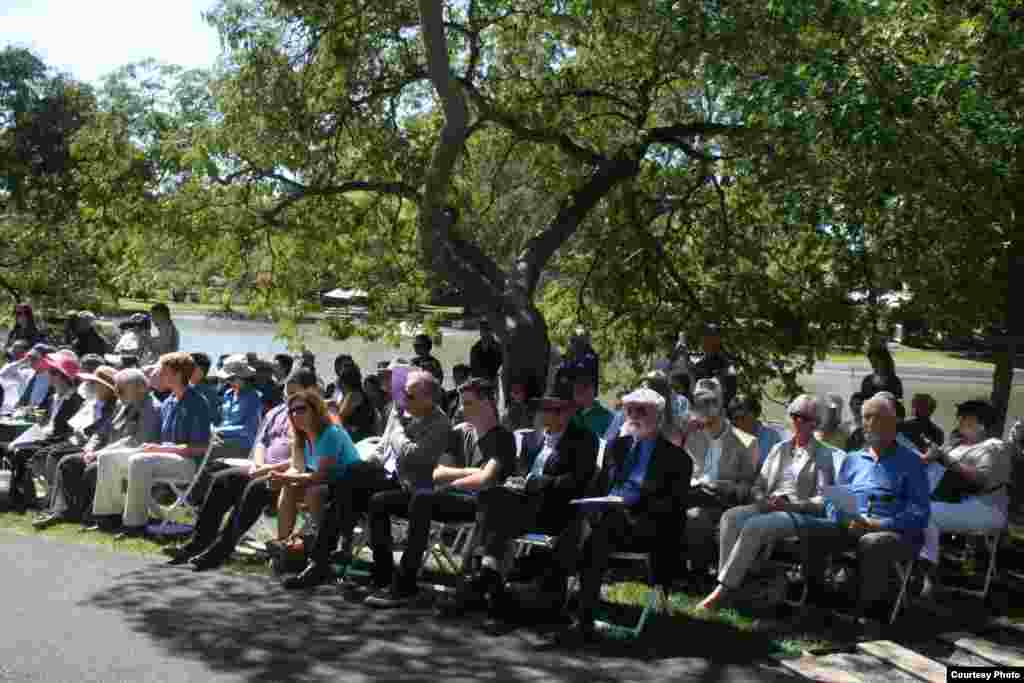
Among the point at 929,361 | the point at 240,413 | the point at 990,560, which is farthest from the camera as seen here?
the point at 929,361

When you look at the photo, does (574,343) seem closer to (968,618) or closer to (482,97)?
(482,97)

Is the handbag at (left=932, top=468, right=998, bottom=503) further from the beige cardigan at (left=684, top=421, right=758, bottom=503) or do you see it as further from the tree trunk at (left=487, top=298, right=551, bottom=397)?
the tree trunk at (left=487, top=298, right=551, bottom=397)

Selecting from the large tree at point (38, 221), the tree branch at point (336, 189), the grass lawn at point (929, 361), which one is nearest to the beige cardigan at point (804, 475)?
the tree branch at point (336, 189)

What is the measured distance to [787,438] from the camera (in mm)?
7801

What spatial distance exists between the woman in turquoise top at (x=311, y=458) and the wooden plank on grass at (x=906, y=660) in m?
3.52

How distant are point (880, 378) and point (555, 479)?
446 cm

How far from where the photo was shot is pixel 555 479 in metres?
6.86

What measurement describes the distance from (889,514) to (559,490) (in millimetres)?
1992

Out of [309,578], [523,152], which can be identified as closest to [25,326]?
[523,152]

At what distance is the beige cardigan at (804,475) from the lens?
7133mm

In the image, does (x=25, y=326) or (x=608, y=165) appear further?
(x=25, y=326)

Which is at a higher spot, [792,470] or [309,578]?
[792,470]

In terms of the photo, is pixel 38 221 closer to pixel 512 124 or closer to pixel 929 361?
pixel 512 124

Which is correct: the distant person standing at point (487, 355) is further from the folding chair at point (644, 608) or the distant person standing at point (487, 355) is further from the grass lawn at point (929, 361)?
the grass lawn at point (929, 361)
